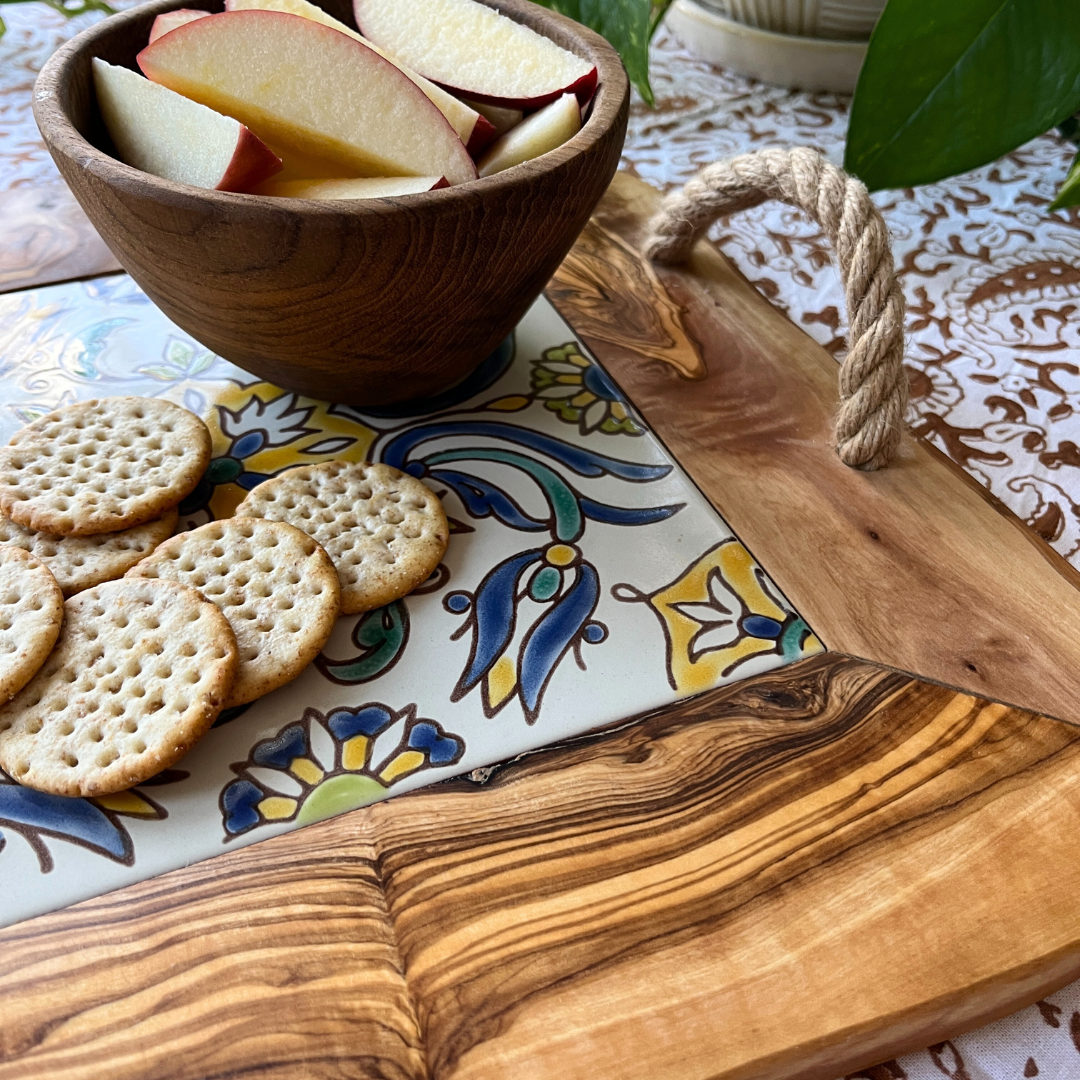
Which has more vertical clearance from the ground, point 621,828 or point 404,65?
point 404,65

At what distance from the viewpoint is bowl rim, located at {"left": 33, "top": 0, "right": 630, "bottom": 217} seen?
1.57 feet

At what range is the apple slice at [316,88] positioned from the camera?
0.54 metres

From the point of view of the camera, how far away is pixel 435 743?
0.48 metres

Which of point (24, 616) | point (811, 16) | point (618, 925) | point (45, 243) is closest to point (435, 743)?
point (618, 925)

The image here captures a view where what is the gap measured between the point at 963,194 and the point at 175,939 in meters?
0.99

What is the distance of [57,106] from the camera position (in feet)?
1.79

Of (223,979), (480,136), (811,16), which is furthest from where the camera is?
(811,16)

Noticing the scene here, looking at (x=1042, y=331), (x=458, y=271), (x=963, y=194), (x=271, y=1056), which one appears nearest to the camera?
(x=271, y=1056)

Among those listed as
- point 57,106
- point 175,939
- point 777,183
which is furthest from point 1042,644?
point 57,106

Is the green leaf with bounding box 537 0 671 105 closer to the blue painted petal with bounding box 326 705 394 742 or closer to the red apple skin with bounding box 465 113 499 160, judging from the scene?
the red apple skin with bounding box 465 113 499 160

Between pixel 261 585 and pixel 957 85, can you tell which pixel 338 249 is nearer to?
pixel 261 585

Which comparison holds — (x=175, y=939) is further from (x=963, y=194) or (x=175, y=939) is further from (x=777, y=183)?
(x=963, y=194)

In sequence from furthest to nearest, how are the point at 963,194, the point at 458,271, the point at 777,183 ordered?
1. the point at 963,194
2. the point at 777,183
3. the point at 458,271

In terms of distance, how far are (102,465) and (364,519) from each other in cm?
17
